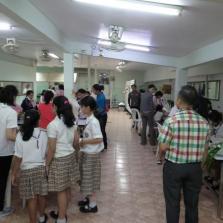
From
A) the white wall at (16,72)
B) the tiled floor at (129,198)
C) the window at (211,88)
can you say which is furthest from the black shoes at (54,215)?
the white wall at (16,72)

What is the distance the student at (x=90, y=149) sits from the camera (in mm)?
2535

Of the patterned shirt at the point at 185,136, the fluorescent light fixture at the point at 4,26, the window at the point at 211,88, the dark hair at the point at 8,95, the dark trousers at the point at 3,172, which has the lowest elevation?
the dark trousers at the point at 3,172

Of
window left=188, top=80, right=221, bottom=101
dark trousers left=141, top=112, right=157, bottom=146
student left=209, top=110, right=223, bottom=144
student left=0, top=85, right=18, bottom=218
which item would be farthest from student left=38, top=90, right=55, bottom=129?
window left=188, top=80, right=221, bottom=101

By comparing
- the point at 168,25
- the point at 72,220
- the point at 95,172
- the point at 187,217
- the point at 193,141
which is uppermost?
the point at 168,25

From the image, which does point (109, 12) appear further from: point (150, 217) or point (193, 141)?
point (150, 217)

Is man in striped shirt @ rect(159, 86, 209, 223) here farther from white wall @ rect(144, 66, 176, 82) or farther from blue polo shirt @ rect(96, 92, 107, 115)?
white wall @ rect(144, 66, 176, 82)

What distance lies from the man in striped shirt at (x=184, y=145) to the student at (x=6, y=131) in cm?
145

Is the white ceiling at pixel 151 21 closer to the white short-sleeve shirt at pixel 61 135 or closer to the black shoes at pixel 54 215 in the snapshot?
the white short-sleeve shirt at pixel 61 135

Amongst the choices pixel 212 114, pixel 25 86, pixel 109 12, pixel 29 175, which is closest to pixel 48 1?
pixel 109 12

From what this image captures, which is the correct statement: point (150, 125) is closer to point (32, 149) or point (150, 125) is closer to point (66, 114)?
point (66, 114)

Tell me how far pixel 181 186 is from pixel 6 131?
1.70 m

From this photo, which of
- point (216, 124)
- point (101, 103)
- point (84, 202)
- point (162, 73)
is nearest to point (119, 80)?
point (162, 73)

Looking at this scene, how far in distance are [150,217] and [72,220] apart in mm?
825

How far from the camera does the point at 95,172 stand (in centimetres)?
268
